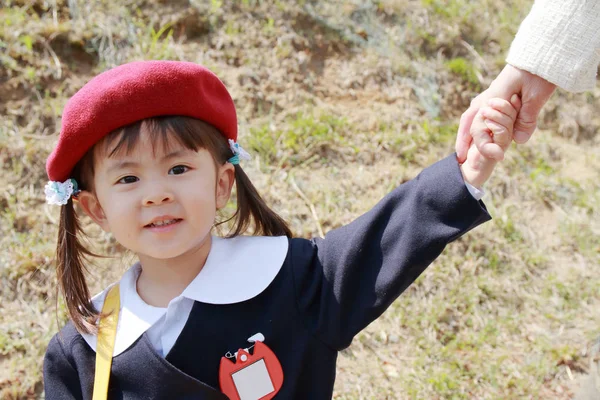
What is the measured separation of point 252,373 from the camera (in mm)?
1744

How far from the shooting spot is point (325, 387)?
6.02 ft

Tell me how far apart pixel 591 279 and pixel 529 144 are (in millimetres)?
925

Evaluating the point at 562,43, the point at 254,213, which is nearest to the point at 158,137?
the point at 254,213

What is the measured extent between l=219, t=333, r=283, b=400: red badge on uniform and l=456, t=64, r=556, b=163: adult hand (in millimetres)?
742

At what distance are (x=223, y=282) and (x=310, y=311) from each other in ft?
0.85

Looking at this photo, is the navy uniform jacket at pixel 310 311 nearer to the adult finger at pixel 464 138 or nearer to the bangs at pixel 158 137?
the adult finger at pixel 464 138

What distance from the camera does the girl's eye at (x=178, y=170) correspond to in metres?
1.74

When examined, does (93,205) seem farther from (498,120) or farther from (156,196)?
(498,120)

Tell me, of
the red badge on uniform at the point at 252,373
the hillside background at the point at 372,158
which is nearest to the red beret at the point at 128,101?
the red badge on uniform at the point at 252,373

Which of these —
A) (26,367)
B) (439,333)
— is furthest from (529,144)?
(26,367)

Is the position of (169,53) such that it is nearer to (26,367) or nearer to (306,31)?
(306,31)

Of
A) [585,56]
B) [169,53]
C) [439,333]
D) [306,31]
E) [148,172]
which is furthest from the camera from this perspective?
[306,31]

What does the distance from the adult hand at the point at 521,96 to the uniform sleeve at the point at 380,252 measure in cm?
7

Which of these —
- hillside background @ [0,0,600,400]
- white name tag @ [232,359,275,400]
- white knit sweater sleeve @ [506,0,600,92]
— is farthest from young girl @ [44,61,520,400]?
hillside background @ [0,0,600,400]
